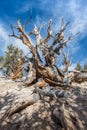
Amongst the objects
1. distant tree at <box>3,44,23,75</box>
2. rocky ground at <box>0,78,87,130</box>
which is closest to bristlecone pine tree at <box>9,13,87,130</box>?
rocky ground at <box>0,78,87,130</box>

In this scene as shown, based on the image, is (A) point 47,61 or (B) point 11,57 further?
(B) point 11,57

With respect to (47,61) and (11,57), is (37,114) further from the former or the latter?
(11,57)

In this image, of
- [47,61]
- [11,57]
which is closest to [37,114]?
[47,61]

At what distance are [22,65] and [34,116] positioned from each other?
26.1 ft

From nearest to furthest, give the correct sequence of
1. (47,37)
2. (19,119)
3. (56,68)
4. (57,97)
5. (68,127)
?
(68,127) < (19,119) < (57,97) < (56,68) < (47,37)

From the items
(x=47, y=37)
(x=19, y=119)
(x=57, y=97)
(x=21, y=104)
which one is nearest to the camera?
(x=19, y=119)

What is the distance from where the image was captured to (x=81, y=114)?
23.6 feet

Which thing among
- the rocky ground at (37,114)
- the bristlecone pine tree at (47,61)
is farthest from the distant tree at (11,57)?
the rocky ground at (37,114)

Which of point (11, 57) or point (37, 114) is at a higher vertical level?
point (11, 57)

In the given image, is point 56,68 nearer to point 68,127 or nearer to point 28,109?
point 28,109

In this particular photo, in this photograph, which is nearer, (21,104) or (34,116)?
(34,116)

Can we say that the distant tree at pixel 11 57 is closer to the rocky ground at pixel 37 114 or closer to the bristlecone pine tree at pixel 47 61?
the bristlecone pine tree at pixel 47 61

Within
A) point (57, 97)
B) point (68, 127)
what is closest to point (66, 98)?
point (57, 97)

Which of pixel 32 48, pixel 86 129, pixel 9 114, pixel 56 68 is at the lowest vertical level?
pixel 86 129
